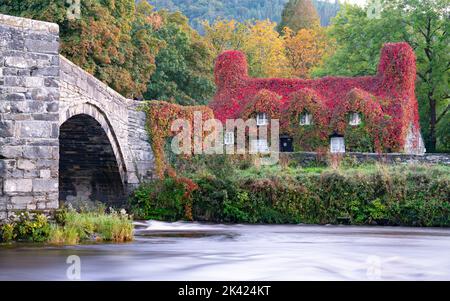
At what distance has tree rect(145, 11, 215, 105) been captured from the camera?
1839 inches

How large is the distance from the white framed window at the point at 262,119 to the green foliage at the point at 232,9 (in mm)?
68912

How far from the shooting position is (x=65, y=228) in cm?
2034

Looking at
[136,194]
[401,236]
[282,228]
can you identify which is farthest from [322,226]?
[136,194]

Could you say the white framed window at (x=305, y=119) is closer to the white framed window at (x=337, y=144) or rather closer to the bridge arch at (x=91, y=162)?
the white framed window at (x=337, y=144)

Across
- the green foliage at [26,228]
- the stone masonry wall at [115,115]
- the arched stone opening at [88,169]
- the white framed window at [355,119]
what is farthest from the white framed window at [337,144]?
the green foliage at [26,228]

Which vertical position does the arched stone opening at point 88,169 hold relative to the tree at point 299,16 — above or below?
below

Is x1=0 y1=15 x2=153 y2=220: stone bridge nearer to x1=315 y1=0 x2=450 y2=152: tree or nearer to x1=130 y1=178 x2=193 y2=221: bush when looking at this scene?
x1=130 y1=178 x2=193 y2=221: bush

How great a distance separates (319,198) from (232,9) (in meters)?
95.8

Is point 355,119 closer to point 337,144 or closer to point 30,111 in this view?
point 337,144

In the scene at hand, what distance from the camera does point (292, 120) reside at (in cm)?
4138

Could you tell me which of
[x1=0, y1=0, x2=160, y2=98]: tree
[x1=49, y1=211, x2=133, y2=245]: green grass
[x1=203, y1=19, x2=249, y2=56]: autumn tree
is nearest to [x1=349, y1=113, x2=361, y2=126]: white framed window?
[x1=0, y1=0, x2=160, y2=98]: tree

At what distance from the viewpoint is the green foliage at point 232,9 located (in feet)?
371

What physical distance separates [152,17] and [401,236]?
29.2 m
